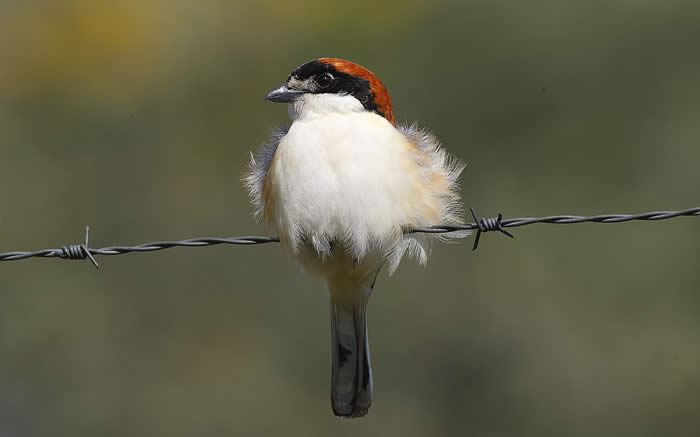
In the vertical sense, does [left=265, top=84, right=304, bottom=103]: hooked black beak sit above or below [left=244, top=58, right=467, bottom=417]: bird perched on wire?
above

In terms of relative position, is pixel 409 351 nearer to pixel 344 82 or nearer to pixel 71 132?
pixel 344 82

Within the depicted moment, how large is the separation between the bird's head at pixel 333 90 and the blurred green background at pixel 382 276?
3721 millimetres

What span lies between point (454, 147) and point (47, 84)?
6.41 m

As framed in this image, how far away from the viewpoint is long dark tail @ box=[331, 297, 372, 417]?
18.6 feet

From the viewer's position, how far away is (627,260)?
1208 cm

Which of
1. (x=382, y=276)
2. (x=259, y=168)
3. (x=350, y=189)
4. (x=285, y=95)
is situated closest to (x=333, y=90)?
(x=285, y=95)

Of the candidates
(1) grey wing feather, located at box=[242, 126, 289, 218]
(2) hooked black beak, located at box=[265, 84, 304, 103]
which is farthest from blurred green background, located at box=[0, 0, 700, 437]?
(2) hooked black beak, located at box=[265, 84, 304, 103]

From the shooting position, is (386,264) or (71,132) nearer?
(386,264)

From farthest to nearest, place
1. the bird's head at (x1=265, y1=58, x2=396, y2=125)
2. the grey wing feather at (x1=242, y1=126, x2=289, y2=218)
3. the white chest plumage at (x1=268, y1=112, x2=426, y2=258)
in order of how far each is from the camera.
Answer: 1. the grey wing feather at (x1=242, y1=126, x2=289, y2=218)
2. the bird's head at (x1=265, y1=58, x2=396, y2=125)
3. the white chest plumage at (x1=268, y1=112, x2=426, y2=258)

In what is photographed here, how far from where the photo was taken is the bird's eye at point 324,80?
5438mm

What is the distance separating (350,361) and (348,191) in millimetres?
1208

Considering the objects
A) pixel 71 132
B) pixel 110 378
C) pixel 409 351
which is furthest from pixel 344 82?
pixel 71 132

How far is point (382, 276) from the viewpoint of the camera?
10.3m

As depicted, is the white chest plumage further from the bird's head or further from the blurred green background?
the blurred green background
